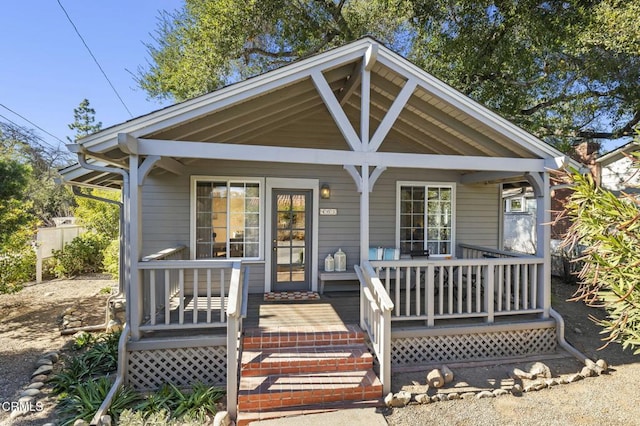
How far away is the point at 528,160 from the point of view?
4969 millimetres

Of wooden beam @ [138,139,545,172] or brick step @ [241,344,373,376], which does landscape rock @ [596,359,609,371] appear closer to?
wooden beam @ [138,139,545,172]

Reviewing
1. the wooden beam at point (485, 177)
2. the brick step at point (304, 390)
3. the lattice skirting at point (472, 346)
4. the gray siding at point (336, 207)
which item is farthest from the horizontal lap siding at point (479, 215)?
the brick step at point (304, 390)

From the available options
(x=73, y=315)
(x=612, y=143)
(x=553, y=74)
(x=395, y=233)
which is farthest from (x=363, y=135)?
(x=612, y=143)

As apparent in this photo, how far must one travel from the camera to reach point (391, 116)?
14.7 ft

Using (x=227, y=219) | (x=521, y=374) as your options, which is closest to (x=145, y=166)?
(x=227, y=219)

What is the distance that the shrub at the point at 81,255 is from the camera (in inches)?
399

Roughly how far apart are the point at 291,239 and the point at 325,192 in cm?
115

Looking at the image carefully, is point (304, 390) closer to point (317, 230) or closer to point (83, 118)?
point (317, 230)

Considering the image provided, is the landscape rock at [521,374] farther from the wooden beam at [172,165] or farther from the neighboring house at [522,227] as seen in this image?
the neighboring house at [522,227]

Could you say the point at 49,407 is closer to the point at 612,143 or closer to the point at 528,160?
the point at 528,160

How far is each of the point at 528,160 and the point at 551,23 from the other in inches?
228

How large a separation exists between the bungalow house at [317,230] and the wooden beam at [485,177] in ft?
0.21

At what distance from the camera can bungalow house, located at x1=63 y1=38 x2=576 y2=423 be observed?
4.00 metres

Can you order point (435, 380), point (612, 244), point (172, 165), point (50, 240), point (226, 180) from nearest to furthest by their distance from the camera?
point (612, 244) → point (435, 380) → point (172, 165) → point (226, 180) → point (50, 240)
